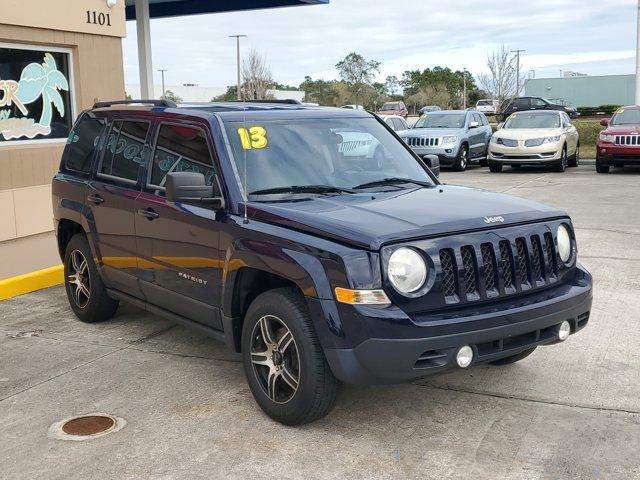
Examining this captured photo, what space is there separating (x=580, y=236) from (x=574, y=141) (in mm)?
11563

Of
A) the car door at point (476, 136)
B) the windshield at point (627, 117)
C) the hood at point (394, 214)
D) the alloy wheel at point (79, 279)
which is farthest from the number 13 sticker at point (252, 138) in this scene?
the car door at point (476, 136)

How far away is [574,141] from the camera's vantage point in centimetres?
2100

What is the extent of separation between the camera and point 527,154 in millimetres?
19703

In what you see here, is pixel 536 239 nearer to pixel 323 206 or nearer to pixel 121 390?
pixel 323 206

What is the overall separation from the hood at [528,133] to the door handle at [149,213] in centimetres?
1588

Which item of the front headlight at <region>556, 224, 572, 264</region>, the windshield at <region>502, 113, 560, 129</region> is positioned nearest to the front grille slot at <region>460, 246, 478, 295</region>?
the front headlight at <region>556, 224, 572, 264</region>

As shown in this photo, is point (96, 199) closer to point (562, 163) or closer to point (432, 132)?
point (562, 163)

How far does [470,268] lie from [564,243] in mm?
873

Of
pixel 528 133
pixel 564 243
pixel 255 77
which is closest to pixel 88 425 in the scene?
pixel 564 243

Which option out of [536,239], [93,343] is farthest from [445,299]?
[93,343]

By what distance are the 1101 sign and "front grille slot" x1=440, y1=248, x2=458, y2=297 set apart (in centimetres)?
854

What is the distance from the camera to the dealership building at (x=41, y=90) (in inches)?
392

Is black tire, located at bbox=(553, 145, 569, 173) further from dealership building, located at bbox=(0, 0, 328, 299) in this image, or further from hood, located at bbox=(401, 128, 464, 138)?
dealership building, located at bbox=(0, 0, 328, 299)

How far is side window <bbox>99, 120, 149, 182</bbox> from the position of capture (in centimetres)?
572
